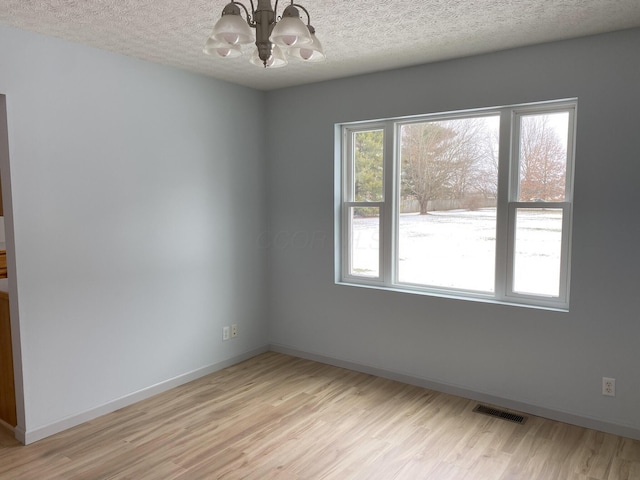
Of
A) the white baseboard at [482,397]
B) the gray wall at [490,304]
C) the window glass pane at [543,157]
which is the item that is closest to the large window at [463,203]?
the window glass pane at [543,157]

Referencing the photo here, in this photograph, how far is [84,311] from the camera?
10.5ft

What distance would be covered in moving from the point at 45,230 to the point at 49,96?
861mm

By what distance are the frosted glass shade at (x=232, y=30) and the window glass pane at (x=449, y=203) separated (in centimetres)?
237

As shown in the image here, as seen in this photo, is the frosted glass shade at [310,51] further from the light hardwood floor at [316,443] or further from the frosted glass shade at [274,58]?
the light hardwood floor at [316,443]

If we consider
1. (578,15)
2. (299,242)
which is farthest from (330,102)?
(578,15)

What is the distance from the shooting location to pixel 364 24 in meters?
2.77

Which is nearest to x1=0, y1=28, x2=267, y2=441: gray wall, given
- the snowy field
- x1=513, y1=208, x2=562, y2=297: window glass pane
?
the snowy field

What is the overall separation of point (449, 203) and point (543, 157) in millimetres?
765

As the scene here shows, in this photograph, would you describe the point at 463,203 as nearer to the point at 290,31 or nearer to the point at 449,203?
the point at 449,203

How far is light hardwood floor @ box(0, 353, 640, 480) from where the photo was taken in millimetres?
2654

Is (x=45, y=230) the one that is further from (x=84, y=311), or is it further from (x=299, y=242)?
(x=299, y=242)

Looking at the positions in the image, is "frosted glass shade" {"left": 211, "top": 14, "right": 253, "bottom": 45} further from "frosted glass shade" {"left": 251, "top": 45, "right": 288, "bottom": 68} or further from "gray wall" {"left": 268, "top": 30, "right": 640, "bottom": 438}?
"gray wall" {"left": 268, "top": 30, "right": 640, "bottom": 438}

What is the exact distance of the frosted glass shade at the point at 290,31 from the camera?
64.1 inches

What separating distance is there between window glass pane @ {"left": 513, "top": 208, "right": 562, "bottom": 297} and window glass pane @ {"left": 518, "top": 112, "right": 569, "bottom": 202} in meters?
0.13
